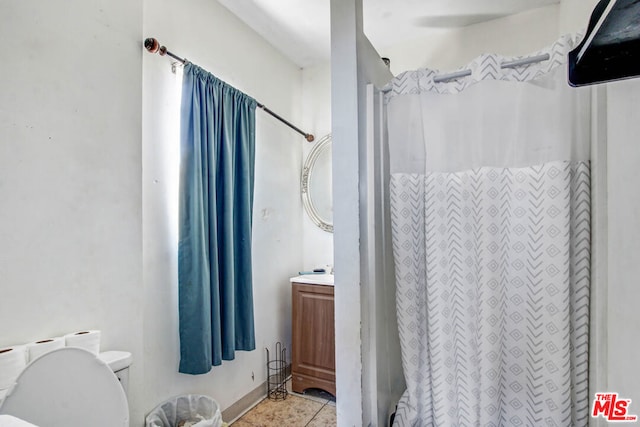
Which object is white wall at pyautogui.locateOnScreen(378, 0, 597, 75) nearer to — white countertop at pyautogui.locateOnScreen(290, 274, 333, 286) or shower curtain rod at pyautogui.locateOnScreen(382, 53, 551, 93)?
shower curtain rod at pyautogui.locateOnScreen(382, 53, 551, 93)

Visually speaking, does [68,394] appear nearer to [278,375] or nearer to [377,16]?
[278,375]

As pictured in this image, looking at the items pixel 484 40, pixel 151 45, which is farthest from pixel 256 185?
pixel 484 40

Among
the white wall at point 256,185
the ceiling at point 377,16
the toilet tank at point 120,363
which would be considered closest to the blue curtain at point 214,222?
the white wall at point 256,185

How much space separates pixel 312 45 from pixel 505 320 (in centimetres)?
239

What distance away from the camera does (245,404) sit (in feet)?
7.43

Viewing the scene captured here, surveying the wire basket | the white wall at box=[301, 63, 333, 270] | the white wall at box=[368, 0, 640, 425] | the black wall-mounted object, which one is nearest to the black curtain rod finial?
the white wall at box=[301, 63, 333, 270]

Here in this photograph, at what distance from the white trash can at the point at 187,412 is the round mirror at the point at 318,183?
60.1 inches

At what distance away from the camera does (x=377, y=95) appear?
1.30 metres

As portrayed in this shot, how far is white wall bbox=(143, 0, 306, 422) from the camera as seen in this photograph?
1705 millimetres

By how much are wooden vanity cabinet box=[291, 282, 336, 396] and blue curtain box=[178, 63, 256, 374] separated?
43 centimetres

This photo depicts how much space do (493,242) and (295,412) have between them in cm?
181

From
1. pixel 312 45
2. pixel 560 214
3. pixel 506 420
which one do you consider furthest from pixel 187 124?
pixel 506 420

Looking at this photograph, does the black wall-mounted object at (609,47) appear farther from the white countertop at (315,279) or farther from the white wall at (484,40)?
the white countertop at (315,279)

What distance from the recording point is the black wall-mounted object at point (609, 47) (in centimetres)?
56
